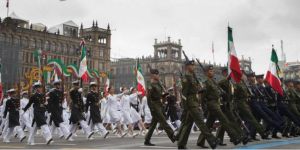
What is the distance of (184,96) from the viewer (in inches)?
395

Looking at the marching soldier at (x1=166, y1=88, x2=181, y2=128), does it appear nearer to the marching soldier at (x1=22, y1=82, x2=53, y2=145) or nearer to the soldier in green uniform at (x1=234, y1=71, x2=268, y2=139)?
the soldier in green uniform at (x1=234, y1=71, x2=268, y2=139)

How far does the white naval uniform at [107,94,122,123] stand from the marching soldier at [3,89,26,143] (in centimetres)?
381

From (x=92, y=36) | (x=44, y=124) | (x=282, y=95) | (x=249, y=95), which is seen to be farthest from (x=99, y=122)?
(x=92, y=36)

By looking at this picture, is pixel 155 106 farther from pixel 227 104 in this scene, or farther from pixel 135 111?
pixel 135 111

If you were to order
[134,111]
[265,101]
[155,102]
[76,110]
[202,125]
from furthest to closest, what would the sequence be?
1. [134,111]
2. [76,110]
3. [265,101]
4. [155,102]
5. [202,125]

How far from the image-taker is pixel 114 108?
17609 mm

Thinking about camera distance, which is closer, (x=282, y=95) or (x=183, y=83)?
(x=183, y=83)

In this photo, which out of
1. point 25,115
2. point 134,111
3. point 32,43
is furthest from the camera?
point 32,43

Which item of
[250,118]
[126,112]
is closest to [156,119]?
[250,118]

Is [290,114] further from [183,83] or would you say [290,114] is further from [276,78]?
[183,83]

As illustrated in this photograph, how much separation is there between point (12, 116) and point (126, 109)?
467 cm

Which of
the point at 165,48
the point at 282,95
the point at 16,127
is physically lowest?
the point at 16,127

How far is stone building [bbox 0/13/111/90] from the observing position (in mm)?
63812

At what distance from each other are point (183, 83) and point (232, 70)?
2128 millimetres
